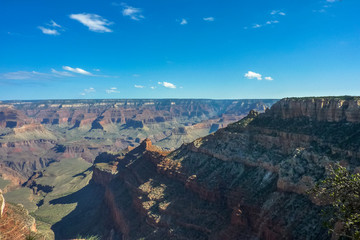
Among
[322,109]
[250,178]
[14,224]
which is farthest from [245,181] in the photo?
[14,224]

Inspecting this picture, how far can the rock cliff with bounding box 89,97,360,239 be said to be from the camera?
53.2 m

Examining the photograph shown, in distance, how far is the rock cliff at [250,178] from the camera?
175ft

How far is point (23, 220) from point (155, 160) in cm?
4899

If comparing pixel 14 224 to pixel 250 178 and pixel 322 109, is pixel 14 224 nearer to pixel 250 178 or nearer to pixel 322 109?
pixel 250 178

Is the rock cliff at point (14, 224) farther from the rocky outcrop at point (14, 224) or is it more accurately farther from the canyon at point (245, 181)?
the canyon at point (245, 181)

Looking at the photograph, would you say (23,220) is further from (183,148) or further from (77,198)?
(77,198)

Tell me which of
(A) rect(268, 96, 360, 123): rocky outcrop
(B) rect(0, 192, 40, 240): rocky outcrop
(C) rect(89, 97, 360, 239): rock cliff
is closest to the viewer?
(C) rect(89, 97, 360, 239): rock cliff

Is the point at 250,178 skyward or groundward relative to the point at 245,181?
skyward

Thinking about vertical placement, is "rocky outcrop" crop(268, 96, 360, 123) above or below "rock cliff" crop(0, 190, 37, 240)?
above

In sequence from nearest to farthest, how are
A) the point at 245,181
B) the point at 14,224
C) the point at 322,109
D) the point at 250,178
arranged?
the point at 14,224 < the point at 245,181 < the point at 250,178 < the point at 322,109

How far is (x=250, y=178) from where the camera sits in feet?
224

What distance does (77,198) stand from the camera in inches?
6117

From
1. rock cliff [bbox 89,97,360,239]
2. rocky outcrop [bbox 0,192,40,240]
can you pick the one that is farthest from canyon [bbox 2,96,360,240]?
rocky outcrop [bbox 0,192,40,240]

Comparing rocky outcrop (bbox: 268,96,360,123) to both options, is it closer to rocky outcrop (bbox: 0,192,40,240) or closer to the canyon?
the canyon
